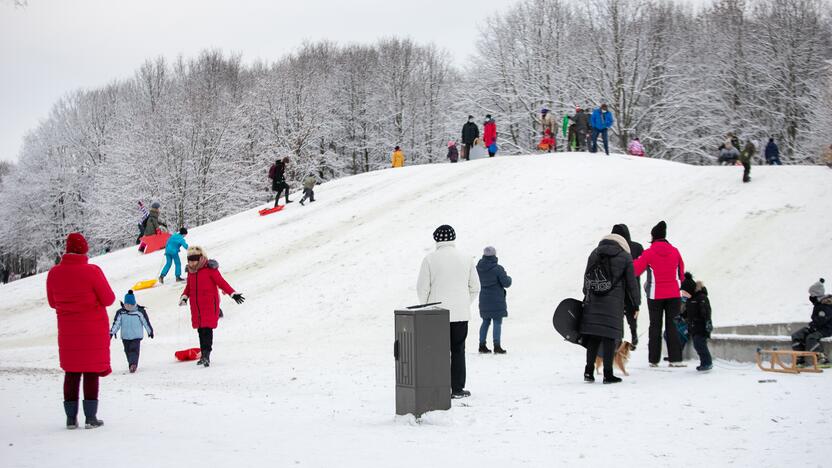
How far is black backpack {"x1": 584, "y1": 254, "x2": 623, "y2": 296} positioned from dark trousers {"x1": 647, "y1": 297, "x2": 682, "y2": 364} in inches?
62.1

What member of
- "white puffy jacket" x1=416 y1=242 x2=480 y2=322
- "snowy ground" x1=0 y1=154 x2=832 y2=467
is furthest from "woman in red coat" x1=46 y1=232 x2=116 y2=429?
"white puffy jacket" x1=416 y1=242 x2=480 y2=322

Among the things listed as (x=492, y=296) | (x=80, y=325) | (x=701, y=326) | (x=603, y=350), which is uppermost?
(x=80, y=325)

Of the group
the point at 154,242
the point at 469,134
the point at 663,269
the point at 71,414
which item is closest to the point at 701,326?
the point at 663,269

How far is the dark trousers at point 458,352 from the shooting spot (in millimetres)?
9266

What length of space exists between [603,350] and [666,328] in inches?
66.9

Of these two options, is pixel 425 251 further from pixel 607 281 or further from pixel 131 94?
pixel 131 94

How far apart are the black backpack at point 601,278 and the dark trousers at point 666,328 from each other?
158 cm

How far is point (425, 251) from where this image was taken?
2309 cm

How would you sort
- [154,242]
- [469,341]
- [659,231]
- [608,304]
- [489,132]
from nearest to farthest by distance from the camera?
[608,304]
[659,231]
[469,341]
[154,242]
[489,132]

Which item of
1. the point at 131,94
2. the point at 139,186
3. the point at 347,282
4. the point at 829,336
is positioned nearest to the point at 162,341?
the point at 347,282

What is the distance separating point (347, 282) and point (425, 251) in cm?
249

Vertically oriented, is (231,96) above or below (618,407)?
above

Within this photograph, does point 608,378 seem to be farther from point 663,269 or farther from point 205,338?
point 205,338

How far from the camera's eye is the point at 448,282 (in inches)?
369
